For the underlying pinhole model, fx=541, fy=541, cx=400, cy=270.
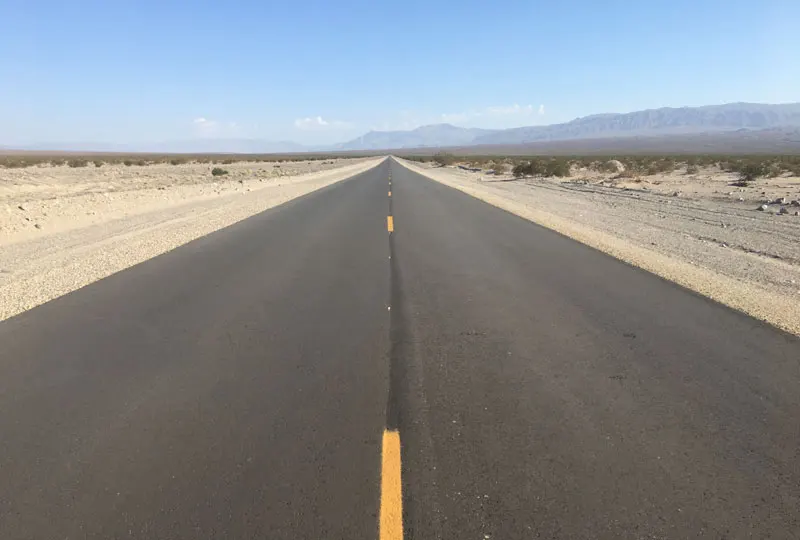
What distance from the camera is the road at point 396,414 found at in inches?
122

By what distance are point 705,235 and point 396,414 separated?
484 inches

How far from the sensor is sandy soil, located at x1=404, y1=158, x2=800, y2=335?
8.17 meters

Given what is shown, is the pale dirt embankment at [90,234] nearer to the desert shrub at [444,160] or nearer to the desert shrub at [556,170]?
the desert shrub at [556,170]

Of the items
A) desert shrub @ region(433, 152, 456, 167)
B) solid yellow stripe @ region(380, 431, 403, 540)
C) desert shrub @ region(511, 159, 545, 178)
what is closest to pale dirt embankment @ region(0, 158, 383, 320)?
solid yellow stripe @ region(380, 431, 403, 540)

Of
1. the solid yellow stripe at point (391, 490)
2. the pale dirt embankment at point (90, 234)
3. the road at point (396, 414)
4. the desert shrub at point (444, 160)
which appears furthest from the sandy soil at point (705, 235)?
the desert shrub at point (444, 160)

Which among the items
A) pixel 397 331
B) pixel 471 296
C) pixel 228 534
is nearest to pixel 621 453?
pixel 228 534

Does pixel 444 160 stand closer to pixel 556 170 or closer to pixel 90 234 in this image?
pixel 556 170

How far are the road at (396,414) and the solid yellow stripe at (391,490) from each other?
0.05 ft

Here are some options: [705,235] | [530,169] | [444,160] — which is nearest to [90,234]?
[705,235]

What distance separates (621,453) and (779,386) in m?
2.13

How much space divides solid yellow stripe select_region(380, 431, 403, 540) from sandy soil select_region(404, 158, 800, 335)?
522cm

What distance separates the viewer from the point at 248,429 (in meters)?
4.05

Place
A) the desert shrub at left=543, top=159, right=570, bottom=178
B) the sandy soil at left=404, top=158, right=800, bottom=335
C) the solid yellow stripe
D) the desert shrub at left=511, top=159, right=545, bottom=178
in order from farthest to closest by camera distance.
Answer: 1. the desert shrub at left=511, top=159, right=545, bottom=178
2. the desert shrub at left=543, top=159, right=570, bottom=178
3. the sandy soil at left=404, top=158, right=800, bottom=335
4. the solid yellow stripe

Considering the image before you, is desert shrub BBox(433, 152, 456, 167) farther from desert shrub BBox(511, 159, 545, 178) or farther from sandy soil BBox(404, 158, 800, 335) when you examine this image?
sandy soil BBox(404, 158, 800, 335)
